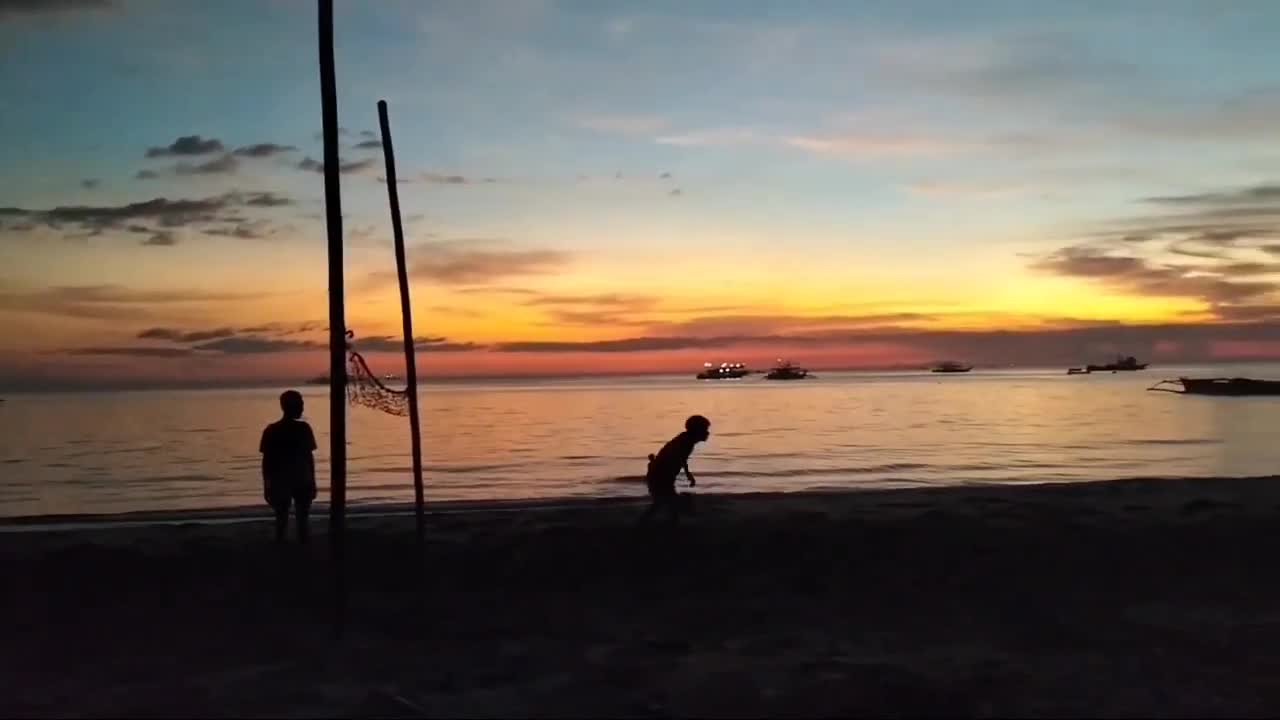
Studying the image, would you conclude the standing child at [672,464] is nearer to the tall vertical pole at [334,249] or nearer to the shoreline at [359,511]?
the tall vertical pole at [334,249]

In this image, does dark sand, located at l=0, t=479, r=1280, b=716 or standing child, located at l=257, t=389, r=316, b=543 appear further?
standing child, located at l=257, t=389, r=316, b=543

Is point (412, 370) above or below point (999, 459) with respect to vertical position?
above

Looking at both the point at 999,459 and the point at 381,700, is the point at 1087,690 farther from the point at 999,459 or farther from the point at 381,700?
the point at 999,459

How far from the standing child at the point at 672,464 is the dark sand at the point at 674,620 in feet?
1.74

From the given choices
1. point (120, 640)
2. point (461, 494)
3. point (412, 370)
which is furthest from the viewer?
point (461, 494)

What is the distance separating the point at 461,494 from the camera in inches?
1060

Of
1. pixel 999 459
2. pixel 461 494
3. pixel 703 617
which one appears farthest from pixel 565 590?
pixel 999 459

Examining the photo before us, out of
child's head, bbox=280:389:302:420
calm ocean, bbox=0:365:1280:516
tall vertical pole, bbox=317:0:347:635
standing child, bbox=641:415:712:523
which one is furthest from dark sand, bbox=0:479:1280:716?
calm ocean, bbox=0:365:1280:516

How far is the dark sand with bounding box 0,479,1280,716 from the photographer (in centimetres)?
737

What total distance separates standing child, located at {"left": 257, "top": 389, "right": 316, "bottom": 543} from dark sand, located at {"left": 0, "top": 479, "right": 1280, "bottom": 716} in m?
0.57

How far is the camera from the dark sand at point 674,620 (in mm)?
7371

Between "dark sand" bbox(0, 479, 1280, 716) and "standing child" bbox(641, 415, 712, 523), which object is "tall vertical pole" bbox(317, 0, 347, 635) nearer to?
"dark sand" bbox(0, 479, 1280, 716)

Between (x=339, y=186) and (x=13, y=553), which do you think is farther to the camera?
(x=13, y=553)

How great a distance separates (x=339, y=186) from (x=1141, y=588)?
8.49m
